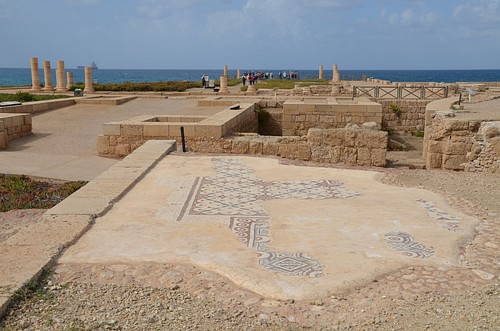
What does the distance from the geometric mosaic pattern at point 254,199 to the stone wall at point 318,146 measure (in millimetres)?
2291

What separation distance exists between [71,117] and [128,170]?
10.1 metres

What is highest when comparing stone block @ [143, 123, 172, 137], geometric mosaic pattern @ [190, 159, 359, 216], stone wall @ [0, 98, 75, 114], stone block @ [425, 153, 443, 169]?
stone wall @ [0, 98, 75, 114]

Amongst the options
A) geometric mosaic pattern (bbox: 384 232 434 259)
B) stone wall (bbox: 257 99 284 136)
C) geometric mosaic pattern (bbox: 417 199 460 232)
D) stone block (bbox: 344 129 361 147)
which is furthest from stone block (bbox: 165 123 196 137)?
stone wall (bbox: 257 99 284 136)

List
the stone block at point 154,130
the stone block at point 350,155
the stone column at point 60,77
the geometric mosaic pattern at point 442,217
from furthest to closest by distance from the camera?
the stone column at point 60,77 → the stone block at point 154,130 → the stone block at point 350,155 → the geometric mosaic pattern at point 442,217

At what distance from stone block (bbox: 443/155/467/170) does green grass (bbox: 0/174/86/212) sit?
7295 millimetres

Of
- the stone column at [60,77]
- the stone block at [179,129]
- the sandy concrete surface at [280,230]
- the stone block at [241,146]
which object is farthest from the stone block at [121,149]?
the stone column at [60,77]

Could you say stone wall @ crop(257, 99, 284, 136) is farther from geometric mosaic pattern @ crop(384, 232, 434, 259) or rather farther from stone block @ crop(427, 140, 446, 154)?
geometric mosaic pattern @ crop(384, 232, 434, 259)

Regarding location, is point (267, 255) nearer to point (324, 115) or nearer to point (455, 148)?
point (455, 148)

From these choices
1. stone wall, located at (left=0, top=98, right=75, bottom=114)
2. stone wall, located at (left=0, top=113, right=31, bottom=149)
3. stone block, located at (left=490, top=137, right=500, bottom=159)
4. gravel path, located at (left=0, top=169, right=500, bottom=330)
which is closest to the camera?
gravel path, located at (left=0, top=169, right=500, bottom=330)

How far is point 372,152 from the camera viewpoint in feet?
32.7

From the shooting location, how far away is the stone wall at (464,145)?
972 cm

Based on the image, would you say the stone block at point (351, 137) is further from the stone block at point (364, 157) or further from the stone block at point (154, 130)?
the stone block at point (154, 130)

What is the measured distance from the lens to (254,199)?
567 cm

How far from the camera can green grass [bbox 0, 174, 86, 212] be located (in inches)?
251
